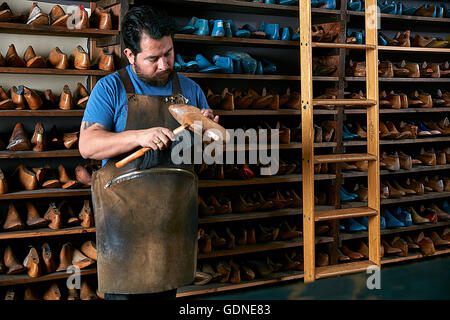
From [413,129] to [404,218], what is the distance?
0.83 meters

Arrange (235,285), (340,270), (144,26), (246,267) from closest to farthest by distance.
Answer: (144,26)
(340,270)
(235,285)
(246,267)

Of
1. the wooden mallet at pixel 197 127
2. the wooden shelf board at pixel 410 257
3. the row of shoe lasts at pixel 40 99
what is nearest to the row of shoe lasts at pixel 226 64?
the row of shoe lasts at pixel 40 99

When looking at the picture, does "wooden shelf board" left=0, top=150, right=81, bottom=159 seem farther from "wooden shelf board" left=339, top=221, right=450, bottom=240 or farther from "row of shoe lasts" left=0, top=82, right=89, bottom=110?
"wooden shelf board" left=339, top=221, right=450, bottom=240

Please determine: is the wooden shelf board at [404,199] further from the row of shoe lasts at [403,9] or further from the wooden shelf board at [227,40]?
the row of shoe lasts at [403,9]

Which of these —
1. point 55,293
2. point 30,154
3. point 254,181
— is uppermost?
point 30,154

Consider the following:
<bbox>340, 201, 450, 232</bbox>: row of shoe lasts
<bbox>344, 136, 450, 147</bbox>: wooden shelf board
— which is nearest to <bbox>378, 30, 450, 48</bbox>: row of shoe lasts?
<bbox>344, 136, 450, 147</bbox>: wooden shelf board

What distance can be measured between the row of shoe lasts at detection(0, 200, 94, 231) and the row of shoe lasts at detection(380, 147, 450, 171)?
261 cm

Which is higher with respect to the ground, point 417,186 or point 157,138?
point 157,138

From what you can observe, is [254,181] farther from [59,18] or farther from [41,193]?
[59,18]

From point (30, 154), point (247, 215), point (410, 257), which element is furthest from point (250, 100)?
point (410, 257)

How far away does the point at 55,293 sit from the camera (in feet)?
10.7

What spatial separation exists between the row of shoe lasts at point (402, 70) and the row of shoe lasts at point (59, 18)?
2121 mm

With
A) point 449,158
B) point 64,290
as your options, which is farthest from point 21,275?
point 449,158

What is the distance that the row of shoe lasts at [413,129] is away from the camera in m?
4.33
